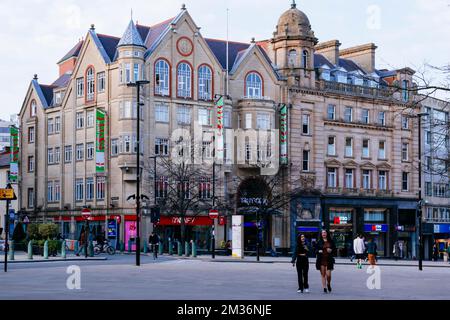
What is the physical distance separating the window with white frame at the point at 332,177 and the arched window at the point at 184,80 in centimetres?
1575

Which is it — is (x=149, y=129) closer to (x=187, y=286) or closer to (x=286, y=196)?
(x=286, y=196)

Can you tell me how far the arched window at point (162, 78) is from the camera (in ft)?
237

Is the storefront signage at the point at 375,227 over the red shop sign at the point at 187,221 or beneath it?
beneath

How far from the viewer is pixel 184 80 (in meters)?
73.8

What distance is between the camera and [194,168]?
72125 millimetres

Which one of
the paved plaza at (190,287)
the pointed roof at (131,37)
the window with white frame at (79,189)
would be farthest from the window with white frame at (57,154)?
the paved plaza at (190,287)

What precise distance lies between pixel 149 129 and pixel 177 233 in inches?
361

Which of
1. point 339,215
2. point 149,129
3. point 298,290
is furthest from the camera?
point 339,215

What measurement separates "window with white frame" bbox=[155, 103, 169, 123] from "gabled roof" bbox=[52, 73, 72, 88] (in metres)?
13.4

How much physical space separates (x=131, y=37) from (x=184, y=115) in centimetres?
813

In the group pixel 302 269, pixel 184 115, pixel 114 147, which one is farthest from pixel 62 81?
pixel 302 269

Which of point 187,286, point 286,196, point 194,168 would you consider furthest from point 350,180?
→ point 187,286

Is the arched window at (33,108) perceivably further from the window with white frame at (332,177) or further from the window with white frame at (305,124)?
the window with white frame at (332,177)

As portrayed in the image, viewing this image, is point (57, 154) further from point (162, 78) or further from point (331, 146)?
point (331, 146)
